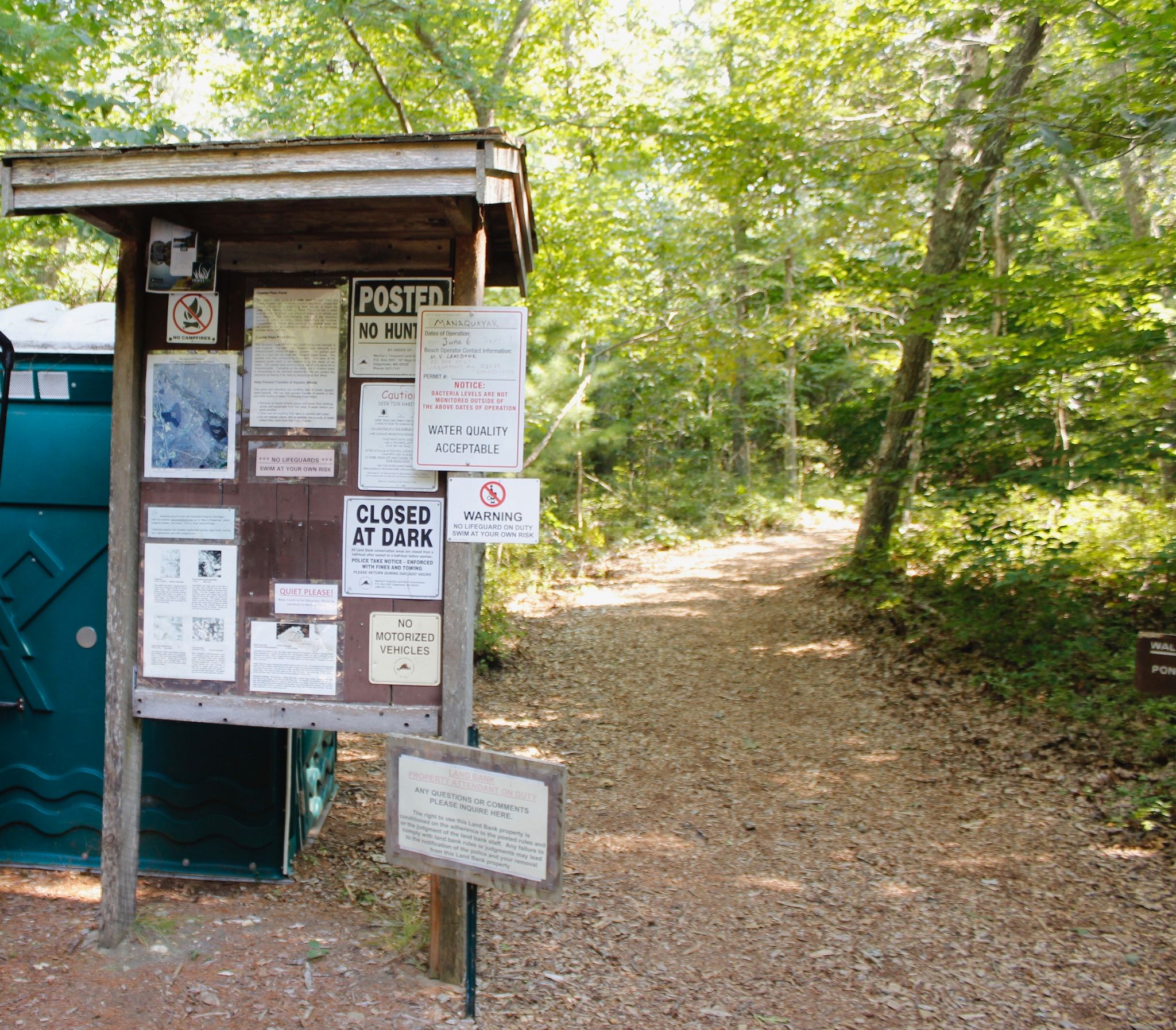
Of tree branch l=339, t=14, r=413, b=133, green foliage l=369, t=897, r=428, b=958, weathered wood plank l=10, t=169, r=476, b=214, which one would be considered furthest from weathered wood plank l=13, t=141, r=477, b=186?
tree branch l=339, t=14, r=413, b=133

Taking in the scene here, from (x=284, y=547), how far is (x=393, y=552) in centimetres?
38

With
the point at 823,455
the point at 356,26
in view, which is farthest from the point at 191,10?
the point at 823,455

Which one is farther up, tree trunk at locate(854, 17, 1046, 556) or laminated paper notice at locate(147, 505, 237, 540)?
tree trunk at locate(854, 17, 1046, 556)

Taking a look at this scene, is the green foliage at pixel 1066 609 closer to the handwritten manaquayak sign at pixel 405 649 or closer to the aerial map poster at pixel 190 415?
the handwritten manaquayak sign at pixel 405 649

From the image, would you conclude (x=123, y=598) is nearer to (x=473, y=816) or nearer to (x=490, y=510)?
(x=490, y=510)

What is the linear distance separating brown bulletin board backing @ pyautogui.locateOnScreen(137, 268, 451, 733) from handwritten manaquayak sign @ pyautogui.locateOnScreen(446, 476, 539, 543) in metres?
0.10

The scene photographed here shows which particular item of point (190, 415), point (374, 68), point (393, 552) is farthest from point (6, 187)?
point (374, 68)

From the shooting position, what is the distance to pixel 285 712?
9.96ft

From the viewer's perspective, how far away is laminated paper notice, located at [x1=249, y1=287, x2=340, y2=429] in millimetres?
3049

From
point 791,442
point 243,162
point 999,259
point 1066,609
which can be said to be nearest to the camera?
point 243,162

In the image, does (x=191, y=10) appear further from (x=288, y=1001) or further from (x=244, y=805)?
(x=288, y=1001)

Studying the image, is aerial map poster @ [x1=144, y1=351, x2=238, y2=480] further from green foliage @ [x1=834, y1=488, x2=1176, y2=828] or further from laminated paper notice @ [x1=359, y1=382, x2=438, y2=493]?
green foliage @ [x1=834, y1=488, x2=1176, y2=828]

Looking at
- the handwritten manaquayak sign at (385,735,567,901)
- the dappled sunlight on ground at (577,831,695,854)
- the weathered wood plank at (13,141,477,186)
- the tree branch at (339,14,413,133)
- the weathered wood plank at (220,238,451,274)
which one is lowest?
the dappled sunlight on ground at (577,831,695,854)

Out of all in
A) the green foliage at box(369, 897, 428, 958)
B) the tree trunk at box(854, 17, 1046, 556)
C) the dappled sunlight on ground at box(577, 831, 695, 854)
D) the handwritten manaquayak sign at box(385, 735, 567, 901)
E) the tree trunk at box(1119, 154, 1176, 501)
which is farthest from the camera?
the tree trunk at box(1119, 154, 1176, 501)
